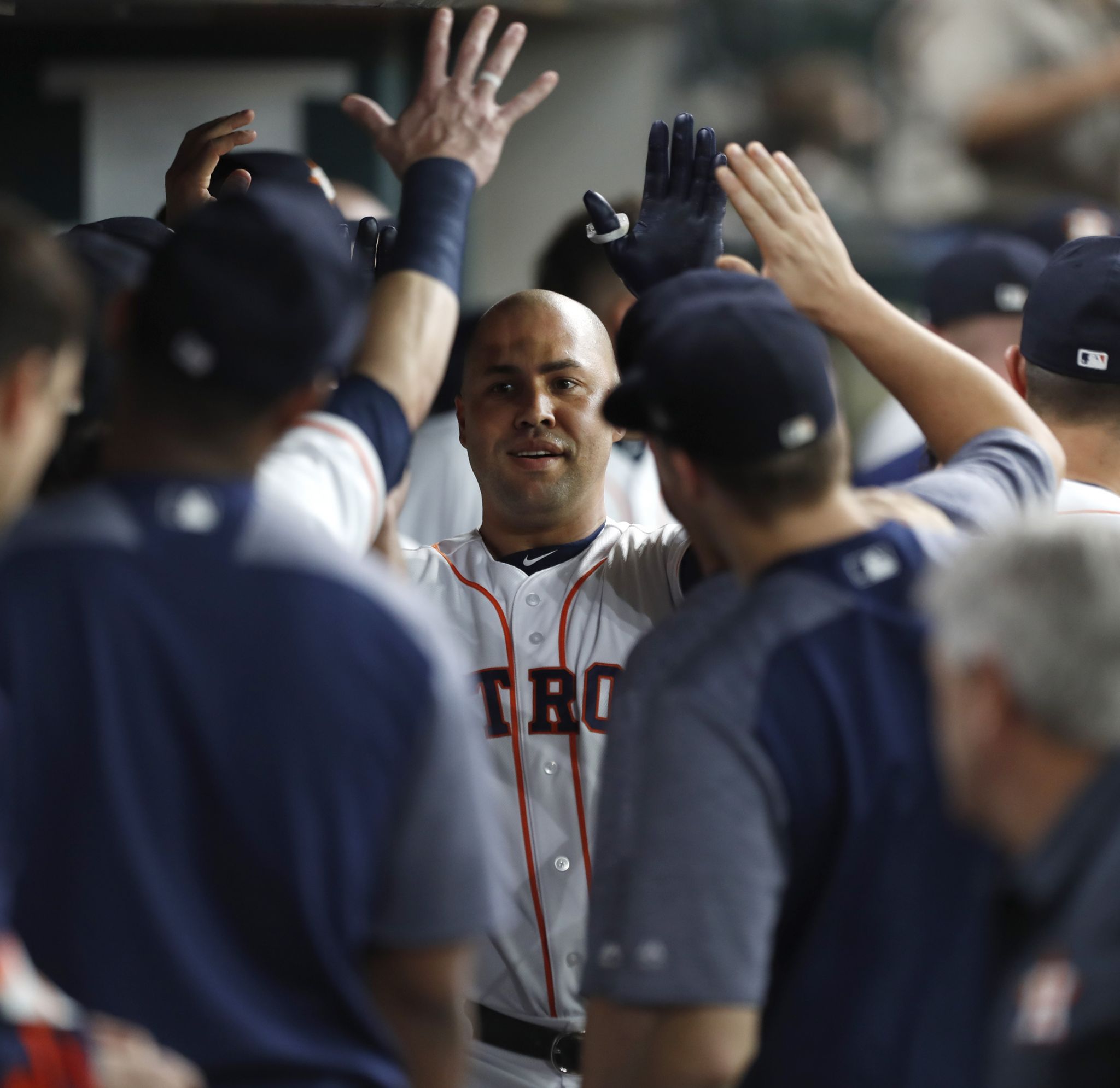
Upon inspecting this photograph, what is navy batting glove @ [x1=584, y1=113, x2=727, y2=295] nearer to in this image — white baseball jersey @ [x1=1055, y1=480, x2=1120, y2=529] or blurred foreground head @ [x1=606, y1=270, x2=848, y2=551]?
blurred foreground head @ [x1=606, y1=270, x2=848, y2=551]

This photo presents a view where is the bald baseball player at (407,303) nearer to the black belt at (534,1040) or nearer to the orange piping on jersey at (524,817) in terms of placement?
the orange piping on jersey at (524,817)

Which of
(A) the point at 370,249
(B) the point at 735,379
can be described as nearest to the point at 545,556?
(A) the point at 370,249

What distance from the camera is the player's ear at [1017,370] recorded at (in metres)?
2.39

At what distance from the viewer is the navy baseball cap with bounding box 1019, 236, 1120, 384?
2.25 meters

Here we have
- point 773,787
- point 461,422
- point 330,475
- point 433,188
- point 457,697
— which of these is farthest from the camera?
point 461,422

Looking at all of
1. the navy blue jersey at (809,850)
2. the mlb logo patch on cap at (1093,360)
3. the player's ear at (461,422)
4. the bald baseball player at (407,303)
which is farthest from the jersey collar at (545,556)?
the navy blue jersey at (809,850)

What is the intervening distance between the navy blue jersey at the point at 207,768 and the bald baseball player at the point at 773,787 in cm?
30

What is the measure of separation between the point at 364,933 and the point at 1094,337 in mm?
1604

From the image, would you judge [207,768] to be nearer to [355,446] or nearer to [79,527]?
[79,527]

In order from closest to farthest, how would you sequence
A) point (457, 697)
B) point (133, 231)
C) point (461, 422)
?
1. point (457, 697)
2. point (133, 231)
3. point (461, 422)

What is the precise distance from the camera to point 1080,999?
100 cm

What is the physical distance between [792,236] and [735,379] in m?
0.51

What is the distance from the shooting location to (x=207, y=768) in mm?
1110

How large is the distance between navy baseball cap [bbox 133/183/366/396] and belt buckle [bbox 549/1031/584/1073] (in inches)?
49.8
